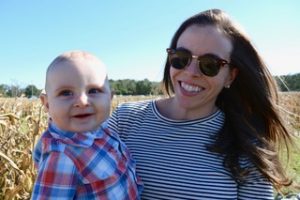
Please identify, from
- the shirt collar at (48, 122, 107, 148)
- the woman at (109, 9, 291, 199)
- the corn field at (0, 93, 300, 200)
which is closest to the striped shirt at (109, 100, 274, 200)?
the woman at (109, 9, 291, 199)

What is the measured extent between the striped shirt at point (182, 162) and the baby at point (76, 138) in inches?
11.6

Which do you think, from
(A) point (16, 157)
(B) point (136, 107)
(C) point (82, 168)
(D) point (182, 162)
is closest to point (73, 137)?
(C) point (82, 168)

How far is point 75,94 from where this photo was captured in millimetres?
1890

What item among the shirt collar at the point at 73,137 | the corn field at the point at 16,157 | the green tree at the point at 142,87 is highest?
the shirt collar at the point at 73,137

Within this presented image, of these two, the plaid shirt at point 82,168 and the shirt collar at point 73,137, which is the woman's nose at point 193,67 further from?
the shirt collar at point 73,137

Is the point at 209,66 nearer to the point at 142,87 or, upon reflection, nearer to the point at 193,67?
the point at 193,67

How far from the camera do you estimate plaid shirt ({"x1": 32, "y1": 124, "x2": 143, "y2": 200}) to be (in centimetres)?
179

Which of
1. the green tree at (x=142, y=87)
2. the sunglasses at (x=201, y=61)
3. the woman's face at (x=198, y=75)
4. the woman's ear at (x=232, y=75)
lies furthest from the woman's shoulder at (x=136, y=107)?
the green tree at (x=142, y=87)

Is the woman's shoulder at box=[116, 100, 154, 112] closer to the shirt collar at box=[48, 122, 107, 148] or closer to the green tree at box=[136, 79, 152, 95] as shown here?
the shirt collar at box=[48, 122, 107, 148]

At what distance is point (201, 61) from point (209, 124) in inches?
12.5

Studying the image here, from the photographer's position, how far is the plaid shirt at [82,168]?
5.89ft

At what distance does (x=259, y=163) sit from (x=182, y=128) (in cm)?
40

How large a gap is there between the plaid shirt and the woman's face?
49 centimetres

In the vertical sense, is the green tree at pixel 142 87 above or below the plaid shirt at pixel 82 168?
below
